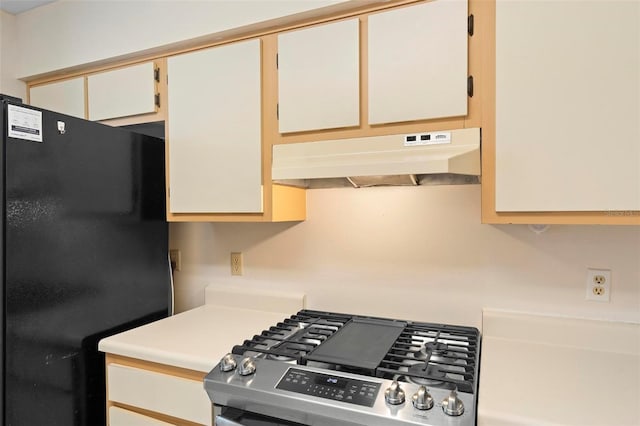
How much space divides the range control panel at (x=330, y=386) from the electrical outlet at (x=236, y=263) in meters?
0.87

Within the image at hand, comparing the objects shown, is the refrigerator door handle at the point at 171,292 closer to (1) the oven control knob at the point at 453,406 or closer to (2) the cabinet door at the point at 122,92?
(2) the cabinet door at the point at 122,92

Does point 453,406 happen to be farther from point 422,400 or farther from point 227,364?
point 227,364

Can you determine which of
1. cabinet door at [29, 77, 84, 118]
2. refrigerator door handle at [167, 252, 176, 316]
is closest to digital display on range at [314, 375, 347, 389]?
refrigerator door handle at [167, 252, 176, 316]

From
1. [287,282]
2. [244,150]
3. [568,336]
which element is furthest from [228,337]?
[568,336]

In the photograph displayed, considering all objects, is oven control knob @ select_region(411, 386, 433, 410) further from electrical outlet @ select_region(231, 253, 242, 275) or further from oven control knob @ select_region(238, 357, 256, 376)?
electrical outlet @ select_region(231, 253, 242, 275)

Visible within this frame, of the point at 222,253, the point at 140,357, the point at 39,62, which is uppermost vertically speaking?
the point at 39,62

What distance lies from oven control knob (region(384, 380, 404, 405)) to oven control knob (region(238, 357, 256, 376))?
1.35 ft

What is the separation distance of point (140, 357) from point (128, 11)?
1.54m

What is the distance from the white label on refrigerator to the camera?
1.20 metres

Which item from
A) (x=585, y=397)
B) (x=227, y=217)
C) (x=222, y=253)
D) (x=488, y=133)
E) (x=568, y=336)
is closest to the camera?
(x=585, y=397)

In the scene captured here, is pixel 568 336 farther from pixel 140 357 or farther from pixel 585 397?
pixel 140 357

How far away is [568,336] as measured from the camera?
1333mm

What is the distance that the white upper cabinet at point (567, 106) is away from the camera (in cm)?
104

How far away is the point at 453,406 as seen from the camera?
36.1 inches
